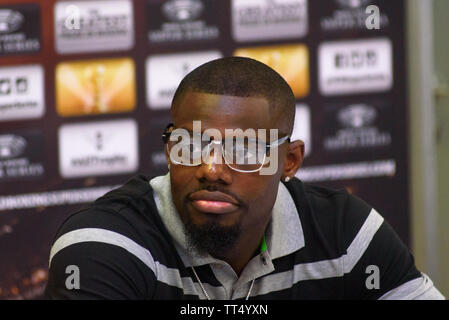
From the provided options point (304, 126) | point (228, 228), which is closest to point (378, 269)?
point (228, 228)

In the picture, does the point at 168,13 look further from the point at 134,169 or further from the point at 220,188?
the point at 220,188

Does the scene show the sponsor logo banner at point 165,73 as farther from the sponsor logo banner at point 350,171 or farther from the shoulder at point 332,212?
the shoulder at point 332,212

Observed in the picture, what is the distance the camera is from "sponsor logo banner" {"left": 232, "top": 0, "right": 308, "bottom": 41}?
2.91 meters

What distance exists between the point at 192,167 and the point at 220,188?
0.07m

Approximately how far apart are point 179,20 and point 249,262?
59.3 inches

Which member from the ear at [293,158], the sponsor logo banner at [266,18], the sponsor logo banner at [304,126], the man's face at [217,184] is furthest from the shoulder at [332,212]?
the sponsor logo banner at [266,18]

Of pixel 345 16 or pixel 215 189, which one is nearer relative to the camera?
pixel 215 189

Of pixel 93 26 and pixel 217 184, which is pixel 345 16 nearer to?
pixel 93 26

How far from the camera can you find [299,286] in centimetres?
161

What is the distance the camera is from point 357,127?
299cm

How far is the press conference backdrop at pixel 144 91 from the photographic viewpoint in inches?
110

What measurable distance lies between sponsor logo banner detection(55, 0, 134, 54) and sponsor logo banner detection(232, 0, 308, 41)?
44 centimetres

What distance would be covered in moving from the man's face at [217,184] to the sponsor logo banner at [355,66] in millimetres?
1533

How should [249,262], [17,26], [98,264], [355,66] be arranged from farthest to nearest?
[355,66] → [17,26] → [249,262] → [98,264]
